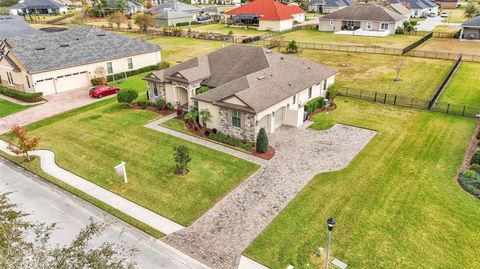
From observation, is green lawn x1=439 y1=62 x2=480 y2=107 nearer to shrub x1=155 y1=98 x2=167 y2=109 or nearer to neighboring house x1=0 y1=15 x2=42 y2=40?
shrub x1=155 y1=98 x2=167 y2=109

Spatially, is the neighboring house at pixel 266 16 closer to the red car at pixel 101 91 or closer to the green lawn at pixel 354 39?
the green lawn at pixel 354 39

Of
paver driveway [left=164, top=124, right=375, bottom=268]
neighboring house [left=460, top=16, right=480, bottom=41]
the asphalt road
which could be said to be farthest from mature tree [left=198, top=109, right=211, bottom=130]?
neighboring house [left=460, top=16, right=480, bottom=41]

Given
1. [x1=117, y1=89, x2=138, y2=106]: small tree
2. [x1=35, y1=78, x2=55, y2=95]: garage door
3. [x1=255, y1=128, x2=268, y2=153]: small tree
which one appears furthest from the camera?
[x1=35, y1=78, x2=55, y2=95]: garage door

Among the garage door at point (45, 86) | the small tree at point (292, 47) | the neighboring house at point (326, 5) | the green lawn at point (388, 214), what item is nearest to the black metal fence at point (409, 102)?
the green lawn at point (388, 214)

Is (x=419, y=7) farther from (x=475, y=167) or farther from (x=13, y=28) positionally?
(x=13, y=28)

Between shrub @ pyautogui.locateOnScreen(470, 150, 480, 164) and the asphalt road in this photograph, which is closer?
the asphalt road

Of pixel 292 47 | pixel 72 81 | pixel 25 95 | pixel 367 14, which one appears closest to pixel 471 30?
pixel 367 14
